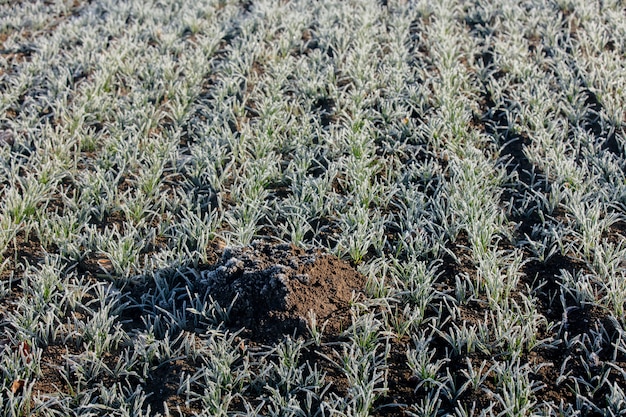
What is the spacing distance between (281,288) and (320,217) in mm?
811

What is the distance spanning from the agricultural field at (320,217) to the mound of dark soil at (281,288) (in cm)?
1

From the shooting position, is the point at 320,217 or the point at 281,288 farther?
the point at 320,217

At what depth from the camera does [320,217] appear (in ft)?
13.1

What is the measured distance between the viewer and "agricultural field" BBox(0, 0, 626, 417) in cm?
303

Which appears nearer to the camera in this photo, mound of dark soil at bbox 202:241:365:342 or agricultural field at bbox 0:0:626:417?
agricultural field at bbox 0:0:626:417

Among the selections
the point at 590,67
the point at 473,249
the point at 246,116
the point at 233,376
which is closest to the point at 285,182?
the point at 246,116

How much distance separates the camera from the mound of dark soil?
3244 mm

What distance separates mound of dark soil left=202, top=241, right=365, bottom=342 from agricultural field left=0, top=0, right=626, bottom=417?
0.01 m

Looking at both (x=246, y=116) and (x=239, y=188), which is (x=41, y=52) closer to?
(x=246, y=116)

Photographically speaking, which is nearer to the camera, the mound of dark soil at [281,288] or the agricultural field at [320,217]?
the agricultural field at [320,217]

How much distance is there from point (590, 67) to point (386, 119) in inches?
71.5

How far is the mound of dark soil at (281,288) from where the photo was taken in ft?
10.6

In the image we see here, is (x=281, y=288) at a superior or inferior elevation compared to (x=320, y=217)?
superior

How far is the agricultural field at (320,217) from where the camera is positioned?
3027mm
